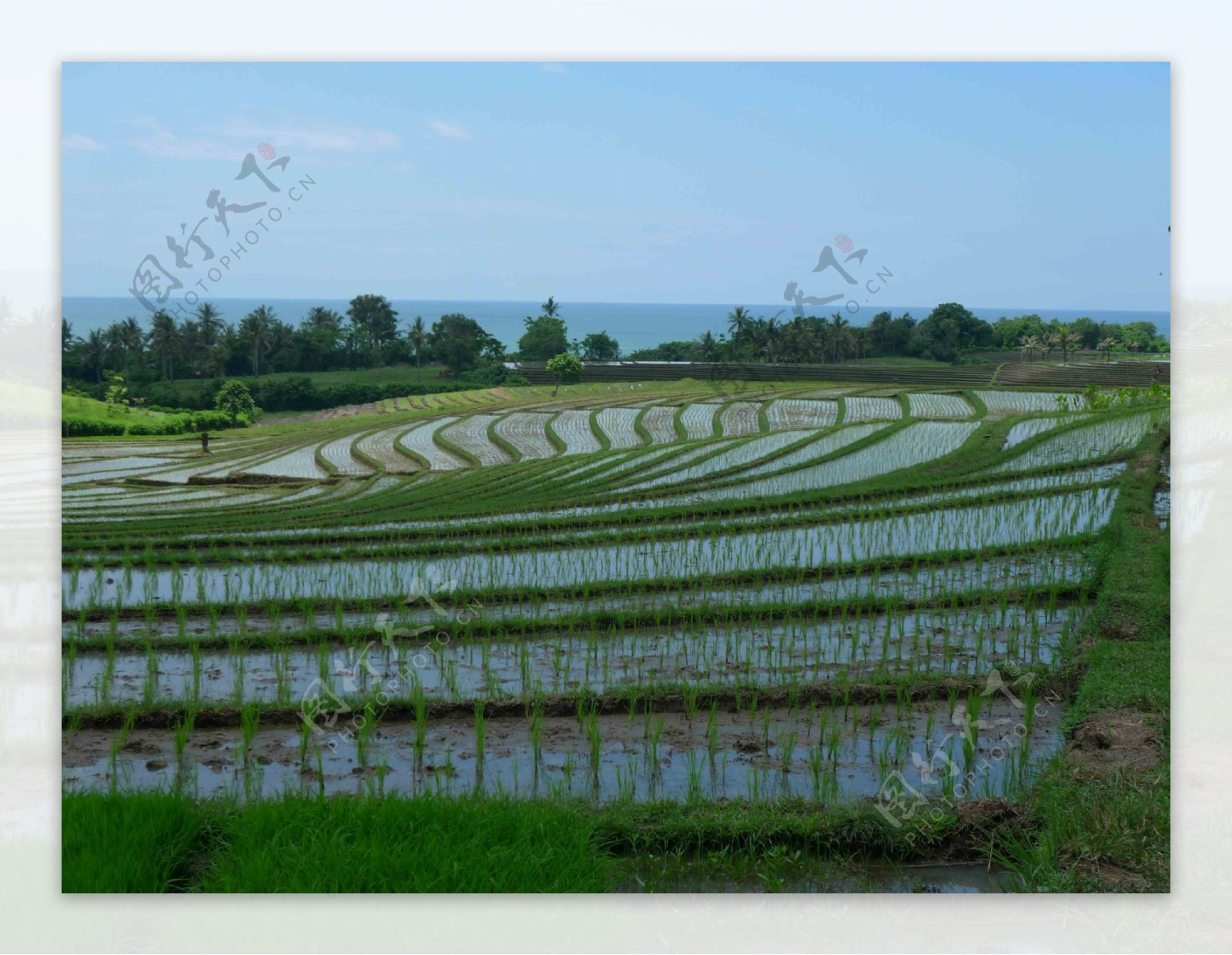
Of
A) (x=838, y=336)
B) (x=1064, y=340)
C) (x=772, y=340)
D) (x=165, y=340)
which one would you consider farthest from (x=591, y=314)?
(x=1064, y=340)

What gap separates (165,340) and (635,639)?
290cm

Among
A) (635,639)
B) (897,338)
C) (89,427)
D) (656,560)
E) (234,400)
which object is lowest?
(635,639)

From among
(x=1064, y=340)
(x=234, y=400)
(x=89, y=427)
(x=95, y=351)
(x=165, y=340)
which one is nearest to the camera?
(x=95, y=351)

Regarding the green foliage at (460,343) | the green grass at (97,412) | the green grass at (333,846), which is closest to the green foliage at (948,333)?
the green foliage at (460,343)

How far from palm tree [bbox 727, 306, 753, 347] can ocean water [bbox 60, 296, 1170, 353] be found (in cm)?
5

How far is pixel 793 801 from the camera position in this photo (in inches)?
153

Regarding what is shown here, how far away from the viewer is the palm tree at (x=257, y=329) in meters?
5.35

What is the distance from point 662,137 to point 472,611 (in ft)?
9.03

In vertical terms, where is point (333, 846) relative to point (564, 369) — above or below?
below

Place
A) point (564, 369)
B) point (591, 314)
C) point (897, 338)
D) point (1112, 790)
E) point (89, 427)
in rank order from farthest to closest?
point (564, 369) < point (897, 338) < point (591, 314) < point (89, 427) < point (1112, 790)

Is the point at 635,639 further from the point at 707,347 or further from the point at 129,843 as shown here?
the point at 129,843

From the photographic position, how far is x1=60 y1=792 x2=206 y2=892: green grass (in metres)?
3.69

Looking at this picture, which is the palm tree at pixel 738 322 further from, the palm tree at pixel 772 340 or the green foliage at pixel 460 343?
the green foliage at pixel 460 343

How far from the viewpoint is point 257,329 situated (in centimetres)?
548
